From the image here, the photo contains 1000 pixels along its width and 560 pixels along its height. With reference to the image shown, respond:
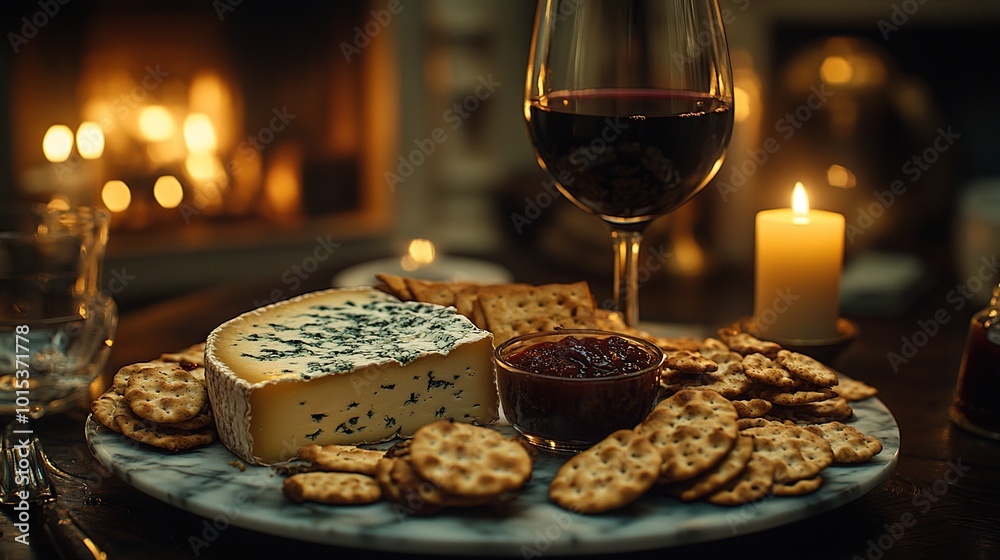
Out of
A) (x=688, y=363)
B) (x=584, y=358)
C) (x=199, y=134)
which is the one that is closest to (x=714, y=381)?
(x=688, y=363)

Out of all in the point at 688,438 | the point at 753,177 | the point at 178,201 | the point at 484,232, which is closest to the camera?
the point at 688,438

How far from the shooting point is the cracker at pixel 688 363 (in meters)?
1.27

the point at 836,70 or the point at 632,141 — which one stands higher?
the point at 836,70

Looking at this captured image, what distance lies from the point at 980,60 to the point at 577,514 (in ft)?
12.1

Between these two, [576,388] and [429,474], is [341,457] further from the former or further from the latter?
[576,388]

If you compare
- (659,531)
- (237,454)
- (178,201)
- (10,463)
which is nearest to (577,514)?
(659,531)

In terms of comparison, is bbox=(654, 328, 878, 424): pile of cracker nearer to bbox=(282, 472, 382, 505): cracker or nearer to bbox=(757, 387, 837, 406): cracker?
bbox=(757, 387, 837, 406): cracker

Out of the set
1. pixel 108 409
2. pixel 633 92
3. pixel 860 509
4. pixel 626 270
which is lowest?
pixel 860 509

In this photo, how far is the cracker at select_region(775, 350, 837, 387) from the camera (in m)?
1.28

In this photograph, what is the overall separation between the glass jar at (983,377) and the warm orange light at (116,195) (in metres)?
3.06

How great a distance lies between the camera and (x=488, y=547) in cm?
96

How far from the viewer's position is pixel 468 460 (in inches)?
40.6

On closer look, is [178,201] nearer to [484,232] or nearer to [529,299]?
[484,232]

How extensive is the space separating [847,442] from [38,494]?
0.90 m
